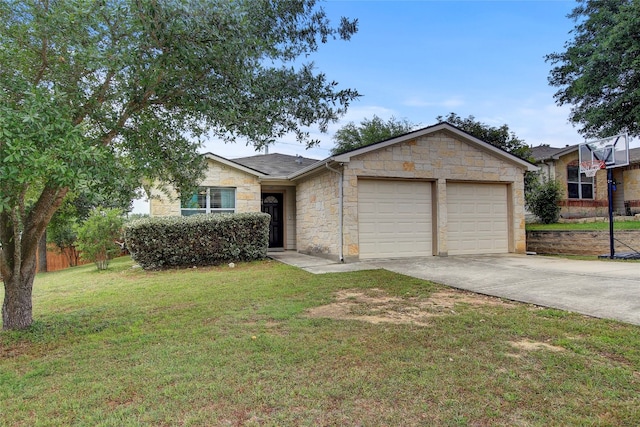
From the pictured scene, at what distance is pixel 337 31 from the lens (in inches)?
218

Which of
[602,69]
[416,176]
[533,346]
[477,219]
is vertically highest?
[602,69]

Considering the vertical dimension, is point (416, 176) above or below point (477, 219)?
above

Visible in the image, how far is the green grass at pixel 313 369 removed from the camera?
2635mm

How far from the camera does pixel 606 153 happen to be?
11.4 m

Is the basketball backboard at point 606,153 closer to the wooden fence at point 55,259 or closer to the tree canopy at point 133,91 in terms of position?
the tree canopy at point 133,91

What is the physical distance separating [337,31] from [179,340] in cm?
474

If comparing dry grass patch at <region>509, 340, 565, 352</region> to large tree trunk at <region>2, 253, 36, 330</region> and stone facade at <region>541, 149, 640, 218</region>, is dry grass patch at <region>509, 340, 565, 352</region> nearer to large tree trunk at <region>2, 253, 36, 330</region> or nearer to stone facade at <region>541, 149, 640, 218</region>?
large tree trunk at <region>2, 253, 36, 330</region>

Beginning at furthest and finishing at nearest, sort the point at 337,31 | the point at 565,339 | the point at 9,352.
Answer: the point at 337,31 → the point at 9,352 → the point at 565,339

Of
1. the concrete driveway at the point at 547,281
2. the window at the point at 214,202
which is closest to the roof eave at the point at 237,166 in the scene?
the window at the point at 214,202

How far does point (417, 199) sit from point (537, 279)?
4742mm

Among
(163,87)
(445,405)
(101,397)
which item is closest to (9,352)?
(101,397)

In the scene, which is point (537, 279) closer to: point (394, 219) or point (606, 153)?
point (394, 219)

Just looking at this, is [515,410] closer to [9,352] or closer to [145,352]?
[145,352]

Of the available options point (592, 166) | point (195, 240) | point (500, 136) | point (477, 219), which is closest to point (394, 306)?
point (195, 240)
